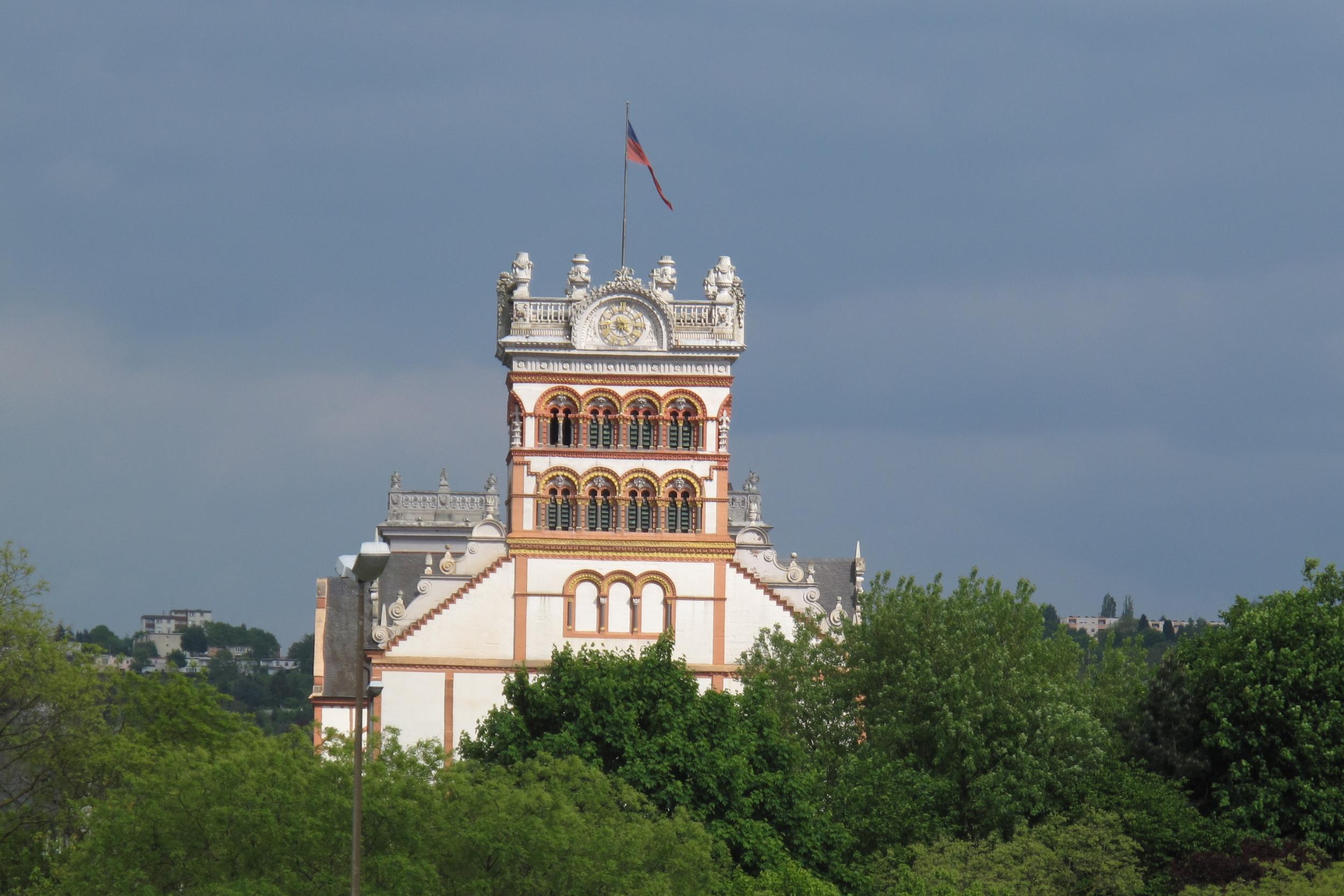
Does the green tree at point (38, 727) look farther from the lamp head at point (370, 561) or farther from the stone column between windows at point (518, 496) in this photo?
the lamp head at point (370, 561)

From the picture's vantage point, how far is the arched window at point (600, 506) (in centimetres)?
8038

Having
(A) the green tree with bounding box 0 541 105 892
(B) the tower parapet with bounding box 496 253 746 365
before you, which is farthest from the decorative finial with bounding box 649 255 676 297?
(A) the green tree with bounding box 0 541 105 892

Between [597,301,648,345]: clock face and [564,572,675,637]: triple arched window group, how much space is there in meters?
7.86

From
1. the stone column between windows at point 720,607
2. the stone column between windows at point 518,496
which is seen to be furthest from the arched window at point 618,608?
the stone column between windows at point 518,496

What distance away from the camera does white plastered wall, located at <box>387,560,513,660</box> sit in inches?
3152

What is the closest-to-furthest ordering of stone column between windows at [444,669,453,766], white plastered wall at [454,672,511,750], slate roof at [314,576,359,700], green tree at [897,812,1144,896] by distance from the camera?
green tree at [897,812,1144,896]
stone column between windows at [444,669,453,766]
white plastered wall at [454,672,511,750]
slate roof at [314,576,359,700]

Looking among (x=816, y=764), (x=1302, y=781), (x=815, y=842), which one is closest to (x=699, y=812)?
(x=815, y=842)

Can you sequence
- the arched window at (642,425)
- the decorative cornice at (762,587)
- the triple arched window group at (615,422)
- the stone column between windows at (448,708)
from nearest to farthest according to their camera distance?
1. the stone column between windows at (448,708)
2. the triple arched window group at (615,422)
3. the arched window at (642,425)
4. the decorative cornice at (762,587)

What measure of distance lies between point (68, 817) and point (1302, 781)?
3417cm

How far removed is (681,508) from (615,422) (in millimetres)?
3659

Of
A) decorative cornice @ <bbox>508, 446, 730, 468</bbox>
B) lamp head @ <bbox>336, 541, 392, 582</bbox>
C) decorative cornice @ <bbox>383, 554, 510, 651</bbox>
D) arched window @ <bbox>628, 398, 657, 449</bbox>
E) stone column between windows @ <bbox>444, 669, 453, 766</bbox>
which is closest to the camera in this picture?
lamp head @ <bbox>336, 541, 392, 582</bbox>

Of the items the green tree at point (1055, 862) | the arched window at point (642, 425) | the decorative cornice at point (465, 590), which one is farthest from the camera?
the arched window at point (642, 425)

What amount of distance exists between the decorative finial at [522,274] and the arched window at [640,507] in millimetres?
7497

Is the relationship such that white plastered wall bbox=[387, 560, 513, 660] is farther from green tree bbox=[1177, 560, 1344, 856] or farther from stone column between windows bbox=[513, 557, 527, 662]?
green tree bbox=[1177, 560, 1344, 856]
